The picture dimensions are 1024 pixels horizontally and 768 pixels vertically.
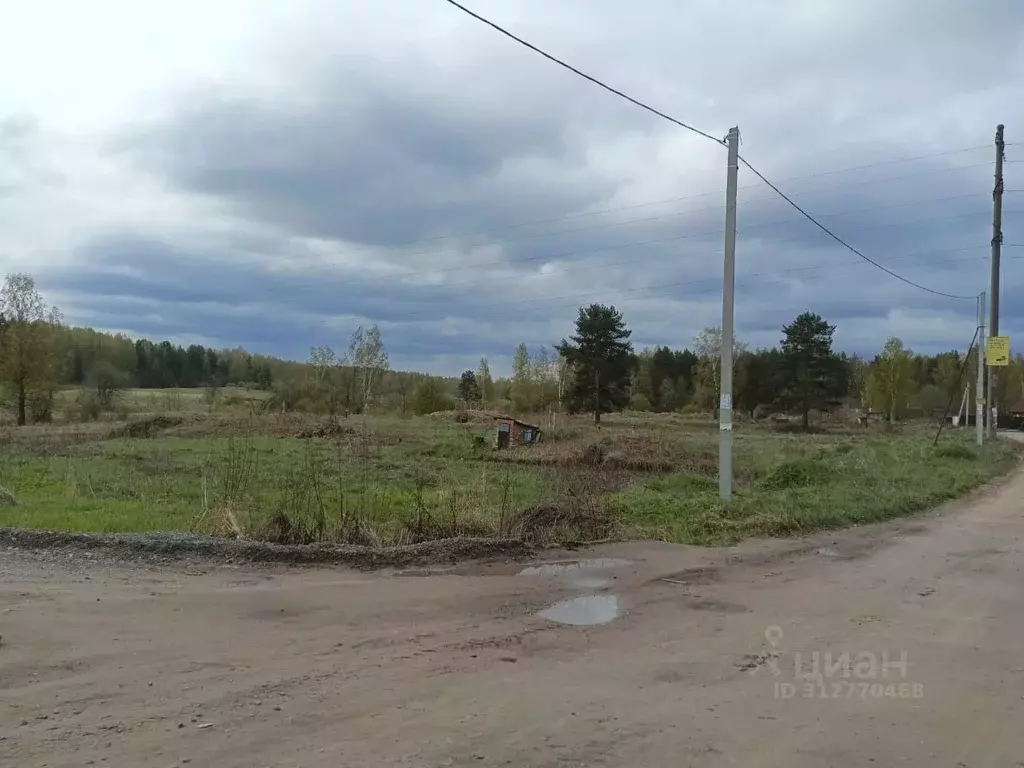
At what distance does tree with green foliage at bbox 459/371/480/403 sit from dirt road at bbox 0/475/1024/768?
242ft

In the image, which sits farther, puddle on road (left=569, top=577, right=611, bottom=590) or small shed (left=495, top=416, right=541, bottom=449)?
small shed (left=495, top=416, right=541, bottom=449)

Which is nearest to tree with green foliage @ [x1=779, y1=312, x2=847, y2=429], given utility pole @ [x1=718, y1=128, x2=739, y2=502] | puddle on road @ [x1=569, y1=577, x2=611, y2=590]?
utility pole @ [x1=718, y1=128, x2=739, y2=502]

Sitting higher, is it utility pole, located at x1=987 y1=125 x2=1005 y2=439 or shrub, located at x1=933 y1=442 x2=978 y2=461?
utility pole, located at x1=987 y1=125 x2=1005 y2=439

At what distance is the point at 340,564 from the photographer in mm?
8984

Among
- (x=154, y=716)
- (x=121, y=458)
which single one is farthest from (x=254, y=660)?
(x=121, y=458)

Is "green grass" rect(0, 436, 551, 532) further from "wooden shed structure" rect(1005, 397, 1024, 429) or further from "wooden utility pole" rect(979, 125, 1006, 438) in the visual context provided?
"wooden shed structure" rect(1005, 397, 1024, 429)

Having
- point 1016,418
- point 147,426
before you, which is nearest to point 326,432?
point 147,426

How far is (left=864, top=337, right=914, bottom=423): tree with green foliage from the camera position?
65.3m

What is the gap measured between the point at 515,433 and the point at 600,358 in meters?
28.1

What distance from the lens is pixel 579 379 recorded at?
62.6m

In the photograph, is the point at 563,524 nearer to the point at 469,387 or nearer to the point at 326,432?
the point at 326,432

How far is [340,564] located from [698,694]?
492 centimetres

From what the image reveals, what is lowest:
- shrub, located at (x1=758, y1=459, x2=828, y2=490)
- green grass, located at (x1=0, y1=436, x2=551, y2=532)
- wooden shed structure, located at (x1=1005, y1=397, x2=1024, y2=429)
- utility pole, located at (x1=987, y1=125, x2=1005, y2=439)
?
green grass, located at (x1=0, y1=436, x2=551, y2=532)

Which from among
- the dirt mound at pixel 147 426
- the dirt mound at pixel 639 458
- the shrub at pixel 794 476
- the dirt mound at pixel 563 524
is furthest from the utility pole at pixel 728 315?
the dirt mound at pixel 147 426
